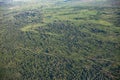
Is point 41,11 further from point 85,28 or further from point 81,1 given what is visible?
point 85,28

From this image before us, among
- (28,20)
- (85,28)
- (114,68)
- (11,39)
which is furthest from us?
(28,20)

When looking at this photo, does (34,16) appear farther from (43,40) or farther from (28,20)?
(43,40)

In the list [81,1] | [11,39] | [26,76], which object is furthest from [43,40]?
[81,1]

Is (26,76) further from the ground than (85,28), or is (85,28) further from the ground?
(85,28)

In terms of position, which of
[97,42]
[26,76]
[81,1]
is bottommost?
[26,76]

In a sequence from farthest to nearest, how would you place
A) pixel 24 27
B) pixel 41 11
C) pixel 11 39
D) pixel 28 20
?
pixel 41 11
pixel 28 20
pixel 24 27
pixel 11 39

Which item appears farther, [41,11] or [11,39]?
[41,11]
